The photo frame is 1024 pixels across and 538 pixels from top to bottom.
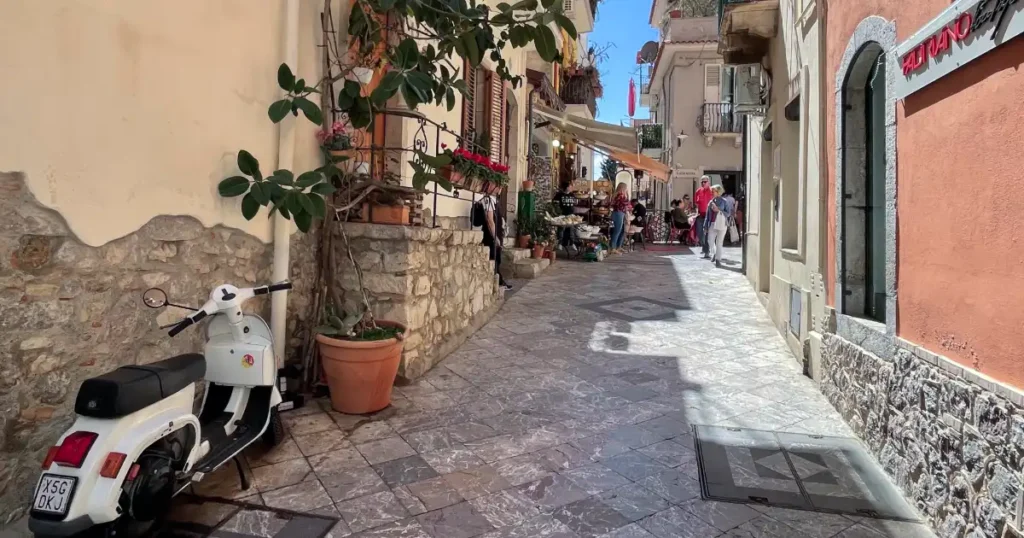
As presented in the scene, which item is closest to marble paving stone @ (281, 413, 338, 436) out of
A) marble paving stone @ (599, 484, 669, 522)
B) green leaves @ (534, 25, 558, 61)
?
marble paving stone @ (599, 484, 669, 522)

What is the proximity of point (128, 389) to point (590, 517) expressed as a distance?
2082 millimetres

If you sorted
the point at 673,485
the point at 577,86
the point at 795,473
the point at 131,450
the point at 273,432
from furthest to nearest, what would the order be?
the point at 577,86
the point at 273,432
the point at 795,473
the point at 673,485
the point at 131,450

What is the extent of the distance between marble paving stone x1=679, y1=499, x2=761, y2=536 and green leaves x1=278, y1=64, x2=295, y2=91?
3.39 meters

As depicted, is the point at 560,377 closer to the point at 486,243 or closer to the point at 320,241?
the point at 320,241

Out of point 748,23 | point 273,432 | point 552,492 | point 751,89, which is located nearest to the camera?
point 552,492

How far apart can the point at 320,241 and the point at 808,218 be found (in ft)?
13.8

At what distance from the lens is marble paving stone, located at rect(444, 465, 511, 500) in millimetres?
2994

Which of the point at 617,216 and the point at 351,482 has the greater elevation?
the point at 617,216

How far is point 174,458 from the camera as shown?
2.49m

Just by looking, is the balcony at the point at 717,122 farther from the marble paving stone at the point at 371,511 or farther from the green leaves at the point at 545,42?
the marble paving stone at the point at 371,511

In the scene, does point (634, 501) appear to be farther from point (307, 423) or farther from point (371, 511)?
point (307, 423)

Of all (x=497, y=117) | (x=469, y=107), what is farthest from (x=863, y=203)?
(x=497, y=117)

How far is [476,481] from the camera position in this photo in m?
3.10

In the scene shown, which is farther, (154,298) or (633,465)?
(633,465)
